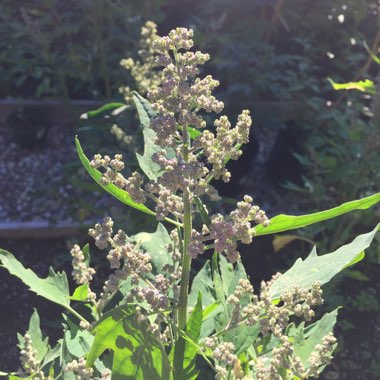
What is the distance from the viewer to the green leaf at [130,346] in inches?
40.8

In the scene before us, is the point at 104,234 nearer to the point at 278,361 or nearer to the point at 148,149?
the point at 148,149

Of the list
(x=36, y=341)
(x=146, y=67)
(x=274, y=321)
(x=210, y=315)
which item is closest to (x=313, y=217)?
(x=274, y=321)

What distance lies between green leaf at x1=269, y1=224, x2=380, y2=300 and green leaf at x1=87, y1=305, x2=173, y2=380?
31cm

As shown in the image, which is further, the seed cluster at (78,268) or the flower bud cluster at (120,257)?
the seed cluster at (78,268)

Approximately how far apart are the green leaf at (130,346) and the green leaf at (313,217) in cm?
28

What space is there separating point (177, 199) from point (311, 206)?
285 centimetres

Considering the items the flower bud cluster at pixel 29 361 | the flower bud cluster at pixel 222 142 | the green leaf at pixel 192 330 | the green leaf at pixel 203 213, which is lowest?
the flower bud cluster at pixel 29 361

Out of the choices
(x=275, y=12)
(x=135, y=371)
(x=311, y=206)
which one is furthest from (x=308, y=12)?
(x=135, y=371)

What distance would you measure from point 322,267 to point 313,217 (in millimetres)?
197

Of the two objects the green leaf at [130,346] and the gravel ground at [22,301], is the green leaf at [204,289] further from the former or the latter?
the gravel ground at [22,301]

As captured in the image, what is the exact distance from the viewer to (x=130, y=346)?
1060 millimetres

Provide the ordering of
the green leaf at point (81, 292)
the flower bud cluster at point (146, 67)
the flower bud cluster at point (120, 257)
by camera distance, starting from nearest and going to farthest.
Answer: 1. the flower bud cluster at point (120, 257)
2. the green leaf at point (81, 292)
3. the flower bud cluster at point (146, 67)

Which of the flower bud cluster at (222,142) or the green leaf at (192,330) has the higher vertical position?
the flower bud cluster at (222,142)

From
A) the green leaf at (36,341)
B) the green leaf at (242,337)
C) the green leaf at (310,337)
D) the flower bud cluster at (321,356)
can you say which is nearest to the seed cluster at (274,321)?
the flower bud cluster at (321,356)
